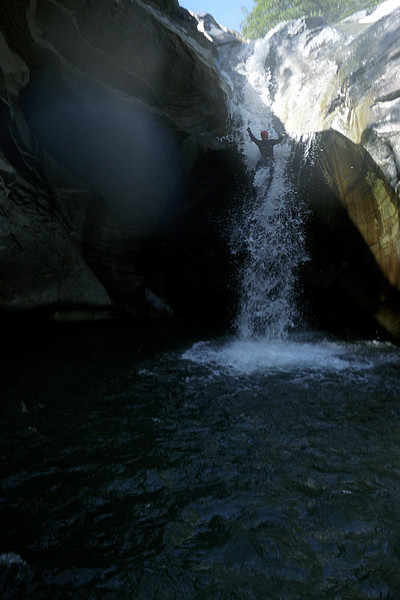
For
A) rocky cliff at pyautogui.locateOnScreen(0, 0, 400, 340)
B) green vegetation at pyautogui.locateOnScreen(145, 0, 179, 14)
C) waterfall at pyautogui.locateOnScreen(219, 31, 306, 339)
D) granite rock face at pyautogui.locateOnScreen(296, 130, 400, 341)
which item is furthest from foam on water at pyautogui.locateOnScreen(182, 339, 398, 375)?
green vegetation at pyautogui.locateOnScreen(145, 0, 179, 14)

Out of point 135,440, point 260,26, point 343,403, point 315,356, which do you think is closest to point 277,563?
point 135,440

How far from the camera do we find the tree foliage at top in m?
33.3

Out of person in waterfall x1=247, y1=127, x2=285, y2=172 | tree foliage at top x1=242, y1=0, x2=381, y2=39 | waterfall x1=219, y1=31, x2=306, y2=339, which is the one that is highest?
tree foliage at top x1=242, y1=0, x2=381, y2=39

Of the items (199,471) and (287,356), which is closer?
(199,471)

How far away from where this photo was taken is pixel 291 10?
34438mm

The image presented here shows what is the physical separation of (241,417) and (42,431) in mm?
2605

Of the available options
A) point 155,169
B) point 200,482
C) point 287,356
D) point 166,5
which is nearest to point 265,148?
point 155,169

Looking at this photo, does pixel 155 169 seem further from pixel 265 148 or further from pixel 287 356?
pixel 287 356

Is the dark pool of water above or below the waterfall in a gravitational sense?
below

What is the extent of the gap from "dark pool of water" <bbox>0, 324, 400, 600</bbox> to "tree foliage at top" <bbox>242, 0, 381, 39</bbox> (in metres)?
38.4

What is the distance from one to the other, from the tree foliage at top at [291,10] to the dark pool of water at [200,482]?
38.4 metres

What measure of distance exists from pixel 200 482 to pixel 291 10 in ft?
139

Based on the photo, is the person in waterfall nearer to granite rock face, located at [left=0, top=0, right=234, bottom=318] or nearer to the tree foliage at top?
granite rock face, located at [left=0, top=0, right=234, bottom=318]

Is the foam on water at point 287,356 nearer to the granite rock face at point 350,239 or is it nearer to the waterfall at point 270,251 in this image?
the waterfall at point 270,251
